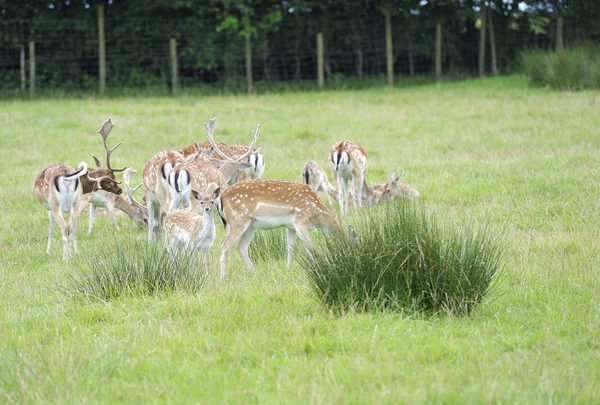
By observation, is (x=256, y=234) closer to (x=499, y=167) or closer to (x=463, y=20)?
(x=499, y=167)

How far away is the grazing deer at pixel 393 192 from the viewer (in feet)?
32.9

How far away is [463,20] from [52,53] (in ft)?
36.1

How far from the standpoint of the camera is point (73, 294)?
5.99 meters

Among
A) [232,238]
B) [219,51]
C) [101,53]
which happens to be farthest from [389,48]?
[232,238]

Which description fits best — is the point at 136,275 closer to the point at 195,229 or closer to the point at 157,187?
the point at 195,229

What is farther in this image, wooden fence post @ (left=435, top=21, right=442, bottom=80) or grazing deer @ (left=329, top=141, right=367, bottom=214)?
wooden fence post @ (left=435, top=21, right=442, bottom=80)

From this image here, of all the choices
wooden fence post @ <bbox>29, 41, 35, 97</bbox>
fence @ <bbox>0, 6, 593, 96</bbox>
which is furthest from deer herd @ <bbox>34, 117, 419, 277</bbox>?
fence @ <bbox>0, 6, 593, 96</bbox>

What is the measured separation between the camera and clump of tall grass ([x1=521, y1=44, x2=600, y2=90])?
1911 centimetres

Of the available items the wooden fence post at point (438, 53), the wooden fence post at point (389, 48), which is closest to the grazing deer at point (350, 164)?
the wooden fence post at point (389, 48)

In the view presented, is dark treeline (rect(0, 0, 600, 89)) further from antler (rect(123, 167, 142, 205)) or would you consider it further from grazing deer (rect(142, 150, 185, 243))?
grazing deer (rect(142, 150, 185, 243))

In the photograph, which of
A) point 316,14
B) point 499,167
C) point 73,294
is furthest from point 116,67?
point 73,294

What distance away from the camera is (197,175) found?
28.2 ft

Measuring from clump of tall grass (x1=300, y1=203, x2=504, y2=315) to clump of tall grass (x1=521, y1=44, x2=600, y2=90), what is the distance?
14628mm

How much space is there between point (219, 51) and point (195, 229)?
53.4ft
